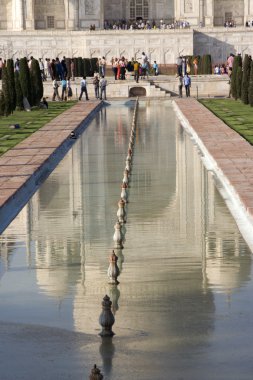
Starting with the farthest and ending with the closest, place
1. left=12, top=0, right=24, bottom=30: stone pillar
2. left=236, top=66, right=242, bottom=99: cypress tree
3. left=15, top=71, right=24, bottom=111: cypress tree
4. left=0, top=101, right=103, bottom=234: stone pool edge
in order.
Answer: left=12, top=0, right=24, bottom=30: stone pillar → left=236, top=66, right=242, bottom=99: cypress tree → left=15, top=71, right=24, bottom=111: cypress tree → left=0, top=101, right=103, bottom=234: stone pool edge

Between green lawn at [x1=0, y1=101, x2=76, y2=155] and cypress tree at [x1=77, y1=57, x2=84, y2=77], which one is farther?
cypress tree at [x1=77, y1=57, x2=84, y2=77]

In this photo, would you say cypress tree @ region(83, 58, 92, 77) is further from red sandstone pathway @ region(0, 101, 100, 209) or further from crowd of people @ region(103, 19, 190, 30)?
red sandstone pathway @ region(0, 101, 100, 209)

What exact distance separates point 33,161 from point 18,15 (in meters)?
47.1

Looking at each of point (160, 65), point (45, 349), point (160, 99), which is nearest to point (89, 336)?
point (45, 349)

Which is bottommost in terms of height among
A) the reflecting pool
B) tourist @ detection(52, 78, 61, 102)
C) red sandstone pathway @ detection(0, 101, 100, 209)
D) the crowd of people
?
tourist @ detection(52, 78, 61, 102)

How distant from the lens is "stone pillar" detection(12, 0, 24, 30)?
66.8 m

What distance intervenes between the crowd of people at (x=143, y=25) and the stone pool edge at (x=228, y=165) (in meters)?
31.6

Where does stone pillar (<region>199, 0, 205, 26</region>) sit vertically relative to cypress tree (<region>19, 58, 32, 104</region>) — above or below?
above

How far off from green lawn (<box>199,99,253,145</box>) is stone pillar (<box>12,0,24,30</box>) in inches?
978

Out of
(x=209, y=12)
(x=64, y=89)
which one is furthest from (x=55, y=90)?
(x=209, y=12)

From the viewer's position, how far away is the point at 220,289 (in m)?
10.9

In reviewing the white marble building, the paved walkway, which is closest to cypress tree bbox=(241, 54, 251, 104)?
the paved walkway

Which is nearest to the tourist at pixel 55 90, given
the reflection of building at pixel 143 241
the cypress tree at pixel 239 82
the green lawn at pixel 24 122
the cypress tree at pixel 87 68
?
the green lawn at pixel 24 122

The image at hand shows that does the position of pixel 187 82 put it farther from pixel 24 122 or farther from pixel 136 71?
pixel 24 122
